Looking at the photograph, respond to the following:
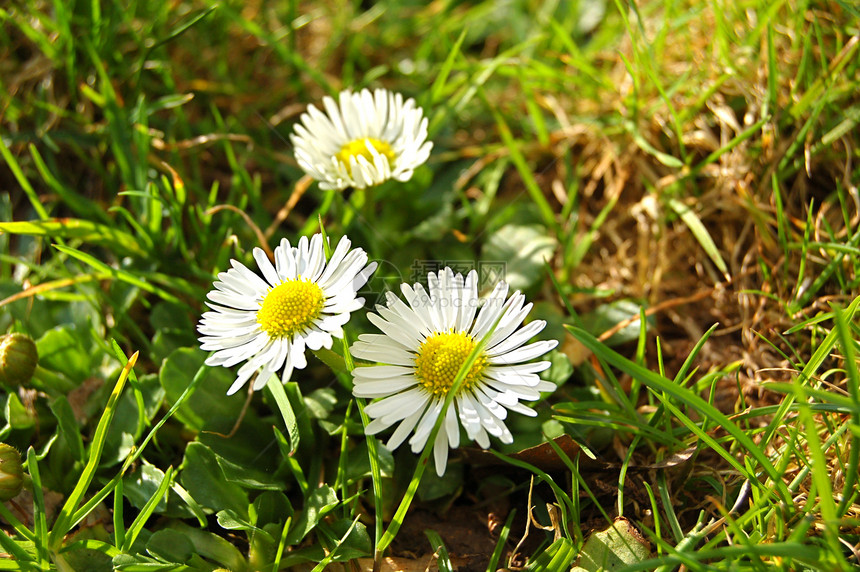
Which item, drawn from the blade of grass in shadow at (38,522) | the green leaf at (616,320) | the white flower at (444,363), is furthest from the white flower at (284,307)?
the green leaf at (616,320)

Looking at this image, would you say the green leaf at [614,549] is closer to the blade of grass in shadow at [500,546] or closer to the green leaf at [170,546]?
the blade of grass in shadow at [500,546]

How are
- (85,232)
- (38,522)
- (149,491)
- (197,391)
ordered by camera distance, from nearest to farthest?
(38,522)
(149,491)
(197,391)
(85,232)

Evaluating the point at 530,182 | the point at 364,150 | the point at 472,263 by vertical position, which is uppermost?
the point at 530,182

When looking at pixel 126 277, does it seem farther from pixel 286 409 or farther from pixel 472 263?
pixel 472 263

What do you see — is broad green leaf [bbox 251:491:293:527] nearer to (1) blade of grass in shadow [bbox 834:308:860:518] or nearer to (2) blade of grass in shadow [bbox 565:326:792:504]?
(2) blade of grass in shadow [bbox 565:326:792:504]

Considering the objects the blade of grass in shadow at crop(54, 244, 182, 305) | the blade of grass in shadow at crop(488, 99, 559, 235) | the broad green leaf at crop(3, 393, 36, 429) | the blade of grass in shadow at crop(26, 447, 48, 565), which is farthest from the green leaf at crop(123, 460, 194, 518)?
the blade of grass in shadow at crop(488, 99, 559, 235)

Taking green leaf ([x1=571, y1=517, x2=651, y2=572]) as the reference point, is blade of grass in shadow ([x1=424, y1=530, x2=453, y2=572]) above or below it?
below

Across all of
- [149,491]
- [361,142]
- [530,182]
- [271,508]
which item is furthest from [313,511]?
[530,182]
